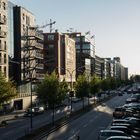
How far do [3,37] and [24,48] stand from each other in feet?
48.2

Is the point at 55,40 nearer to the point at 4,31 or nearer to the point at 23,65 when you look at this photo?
the point at 23,65

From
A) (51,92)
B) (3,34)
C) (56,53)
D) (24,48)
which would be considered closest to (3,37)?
(3,34)

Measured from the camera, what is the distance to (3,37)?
255ft

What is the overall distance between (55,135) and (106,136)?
1114cm

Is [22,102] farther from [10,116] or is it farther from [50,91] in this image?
[50,91]

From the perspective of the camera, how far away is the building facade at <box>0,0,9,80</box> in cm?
7725

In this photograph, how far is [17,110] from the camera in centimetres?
8456

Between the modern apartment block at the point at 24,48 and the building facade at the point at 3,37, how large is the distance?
25.9ft

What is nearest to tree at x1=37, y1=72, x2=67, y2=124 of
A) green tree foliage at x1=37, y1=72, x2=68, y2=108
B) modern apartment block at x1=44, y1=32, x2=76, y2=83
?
green tree foliage at x1=37, y1=72, x2=68, y2=108

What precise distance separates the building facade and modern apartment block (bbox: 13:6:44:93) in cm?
790

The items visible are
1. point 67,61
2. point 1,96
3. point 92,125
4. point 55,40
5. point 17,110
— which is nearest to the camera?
point 1,96

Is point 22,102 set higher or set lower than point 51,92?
lower

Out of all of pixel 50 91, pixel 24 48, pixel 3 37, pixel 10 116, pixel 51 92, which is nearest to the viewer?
pixel 51 92

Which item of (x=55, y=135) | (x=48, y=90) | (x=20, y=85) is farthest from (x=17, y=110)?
(x=55, y=135)
